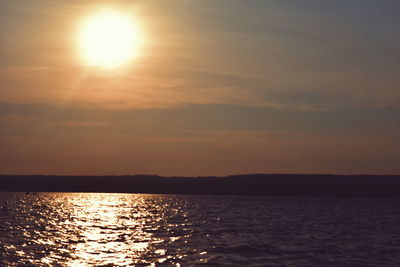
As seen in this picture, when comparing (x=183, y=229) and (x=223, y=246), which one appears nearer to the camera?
(x=223, y=246)

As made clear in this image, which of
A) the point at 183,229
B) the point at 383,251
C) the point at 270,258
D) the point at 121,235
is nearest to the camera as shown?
the point at 270,258

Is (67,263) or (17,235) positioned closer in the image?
(67,263)

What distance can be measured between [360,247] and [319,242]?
17.5 ft

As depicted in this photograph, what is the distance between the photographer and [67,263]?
4538cm

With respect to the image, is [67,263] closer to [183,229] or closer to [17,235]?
[17,235]

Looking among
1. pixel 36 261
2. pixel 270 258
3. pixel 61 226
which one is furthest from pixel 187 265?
pixel 61 226

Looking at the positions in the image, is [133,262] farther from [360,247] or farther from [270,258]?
[360,247]

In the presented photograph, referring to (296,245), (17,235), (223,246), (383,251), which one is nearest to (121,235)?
(17,235)

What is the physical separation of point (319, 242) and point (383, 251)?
349 inches

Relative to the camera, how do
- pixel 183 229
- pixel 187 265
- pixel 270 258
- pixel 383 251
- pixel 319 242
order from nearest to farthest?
pixel 187 265 → pixel 270 258 → pixel 383 251 → pixel 319 242 → pixel 183 229

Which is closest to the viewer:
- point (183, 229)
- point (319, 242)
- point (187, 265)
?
point (187, 265)

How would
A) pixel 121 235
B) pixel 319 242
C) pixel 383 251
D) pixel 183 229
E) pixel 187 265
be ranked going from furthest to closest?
pixel 183 229 → pixel 121 235 → pixel 319 242 → pixel 383 251 → pixel 187 265

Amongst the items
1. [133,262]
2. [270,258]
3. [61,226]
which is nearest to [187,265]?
[133,262]

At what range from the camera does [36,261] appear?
46.0m
